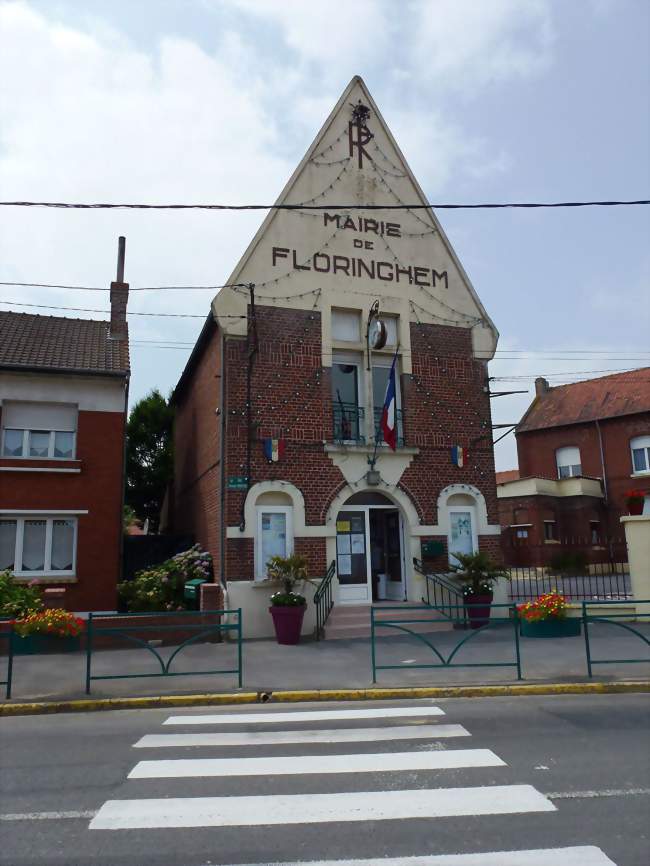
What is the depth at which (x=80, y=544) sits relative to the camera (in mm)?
15039

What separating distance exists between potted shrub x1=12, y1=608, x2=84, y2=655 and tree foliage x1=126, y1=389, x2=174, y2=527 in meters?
13.7

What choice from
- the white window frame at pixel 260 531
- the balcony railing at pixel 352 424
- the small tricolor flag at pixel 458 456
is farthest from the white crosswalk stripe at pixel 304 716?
the small tricolor flag at pixel 458 456

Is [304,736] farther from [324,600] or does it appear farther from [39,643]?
[324,600]

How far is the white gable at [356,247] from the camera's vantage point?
15.8 meters

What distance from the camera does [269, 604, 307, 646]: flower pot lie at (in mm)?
13172

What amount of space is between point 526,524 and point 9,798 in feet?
93.6

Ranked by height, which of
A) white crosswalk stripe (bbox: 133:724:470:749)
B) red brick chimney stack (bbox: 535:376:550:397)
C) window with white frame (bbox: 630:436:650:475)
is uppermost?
red brick chimney stack (bbox: 535:376:550:397)

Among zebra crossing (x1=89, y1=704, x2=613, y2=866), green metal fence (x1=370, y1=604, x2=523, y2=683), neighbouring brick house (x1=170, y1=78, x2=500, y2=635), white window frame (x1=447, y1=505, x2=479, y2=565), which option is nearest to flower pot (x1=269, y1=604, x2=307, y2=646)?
neighbouring brick house (x1=170, y1=78, x2=500, y2=635)

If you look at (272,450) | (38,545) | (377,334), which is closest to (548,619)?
(272,450)

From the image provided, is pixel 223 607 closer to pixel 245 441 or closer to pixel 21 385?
pixel 245 441

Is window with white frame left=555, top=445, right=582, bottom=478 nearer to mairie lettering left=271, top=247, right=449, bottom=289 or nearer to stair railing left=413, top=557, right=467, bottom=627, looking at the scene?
mairie lettering left=271, top=247, right=449, bottom=289

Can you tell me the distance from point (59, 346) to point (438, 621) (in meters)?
11.7

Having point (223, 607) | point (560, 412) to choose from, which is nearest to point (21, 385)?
point (223, 607)

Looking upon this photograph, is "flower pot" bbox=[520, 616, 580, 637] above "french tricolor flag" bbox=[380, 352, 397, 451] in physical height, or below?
below
